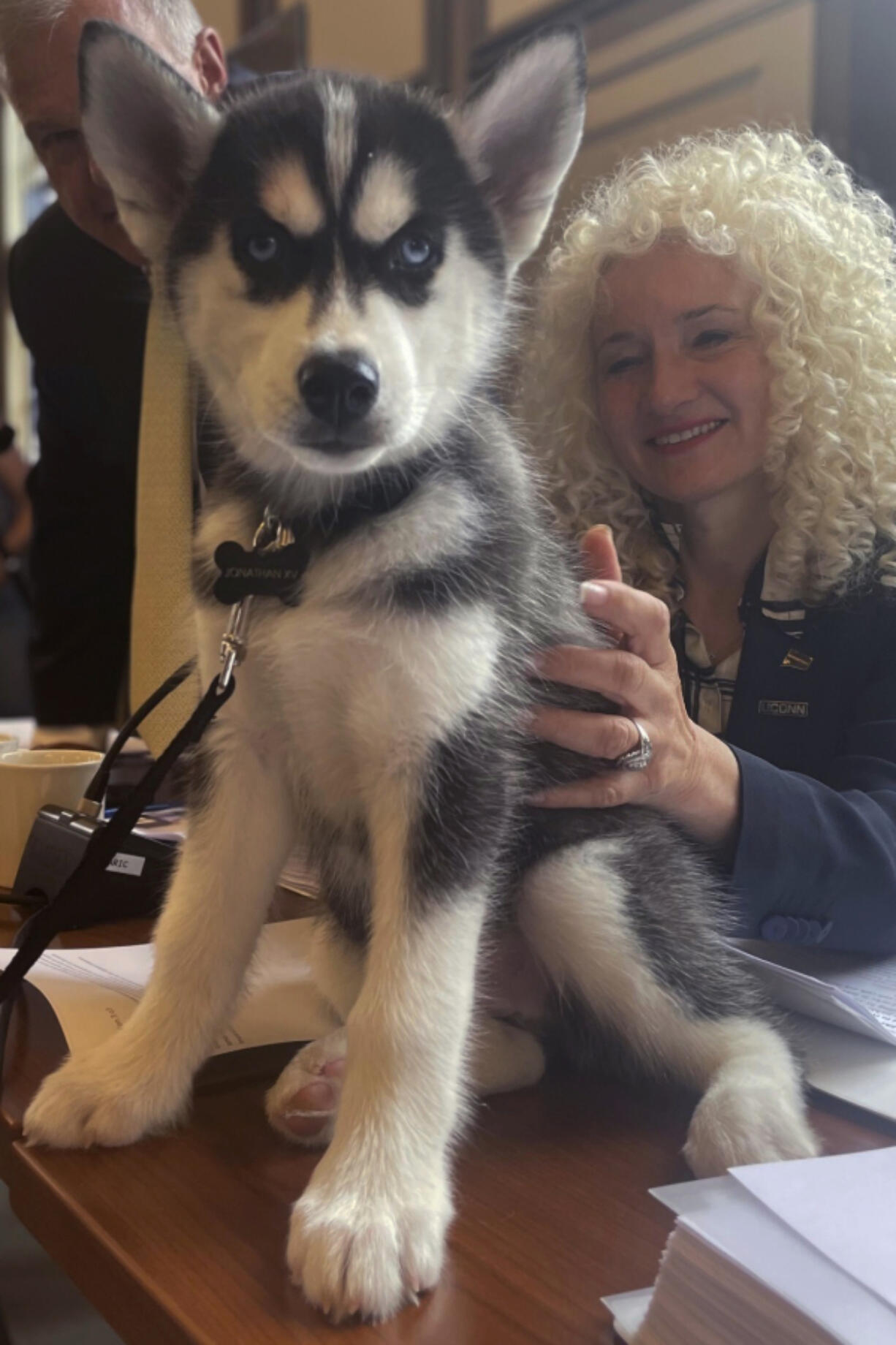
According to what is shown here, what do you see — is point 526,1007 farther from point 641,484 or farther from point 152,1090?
point 641,484

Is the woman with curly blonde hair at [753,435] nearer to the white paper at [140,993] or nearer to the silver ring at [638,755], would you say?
the silver ring at [638,755]

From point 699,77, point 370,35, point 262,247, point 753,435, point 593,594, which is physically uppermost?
point 370,35

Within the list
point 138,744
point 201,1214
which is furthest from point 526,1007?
point 138,744

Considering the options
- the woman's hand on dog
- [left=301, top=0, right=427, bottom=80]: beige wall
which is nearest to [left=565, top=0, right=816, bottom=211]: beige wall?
[left=301, top=0, right=427, bottom=80]: beige wall

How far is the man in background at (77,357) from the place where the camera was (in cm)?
180

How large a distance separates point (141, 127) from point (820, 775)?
3.66 feet

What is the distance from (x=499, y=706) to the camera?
0.90 m

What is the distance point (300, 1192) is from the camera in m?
0.75

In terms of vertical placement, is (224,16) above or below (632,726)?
above

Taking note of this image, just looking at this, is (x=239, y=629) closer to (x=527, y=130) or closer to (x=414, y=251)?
(x=414, y=251)

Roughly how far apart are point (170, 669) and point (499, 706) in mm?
1103

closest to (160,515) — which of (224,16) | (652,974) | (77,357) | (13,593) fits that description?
(77,357)

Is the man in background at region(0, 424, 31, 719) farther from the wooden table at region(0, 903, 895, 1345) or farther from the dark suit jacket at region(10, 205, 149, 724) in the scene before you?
the wooden table at region(0, 903, 895, 1345)

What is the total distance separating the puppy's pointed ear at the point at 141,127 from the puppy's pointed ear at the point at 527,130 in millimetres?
233
